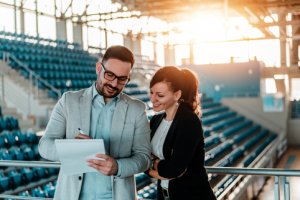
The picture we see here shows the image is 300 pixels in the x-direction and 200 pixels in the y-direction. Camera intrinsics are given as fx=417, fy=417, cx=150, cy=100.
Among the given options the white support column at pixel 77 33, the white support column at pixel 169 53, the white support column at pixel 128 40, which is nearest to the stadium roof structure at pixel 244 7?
the white support column at pixel 77 33

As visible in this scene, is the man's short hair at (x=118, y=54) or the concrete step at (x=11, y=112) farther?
the concrete step at (x=11, y=112)

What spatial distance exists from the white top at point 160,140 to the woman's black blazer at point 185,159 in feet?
0.26

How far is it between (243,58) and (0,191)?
45.1 ft

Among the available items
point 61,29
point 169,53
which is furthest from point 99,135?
point 169,53

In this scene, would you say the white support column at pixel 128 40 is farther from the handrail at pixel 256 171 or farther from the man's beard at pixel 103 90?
the man's beard at pixel 103 90

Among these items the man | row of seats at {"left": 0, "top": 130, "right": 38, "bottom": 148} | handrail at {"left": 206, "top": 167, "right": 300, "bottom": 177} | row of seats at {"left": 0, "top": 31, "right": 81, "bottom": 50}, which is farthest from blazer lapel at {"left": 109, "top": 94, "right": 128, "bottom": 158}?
row of seats at {"left": 0, "top": 31, "right": 81, "bottom": 50}

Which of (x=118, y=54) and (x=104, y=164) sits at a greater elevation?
(x=118, y=54)

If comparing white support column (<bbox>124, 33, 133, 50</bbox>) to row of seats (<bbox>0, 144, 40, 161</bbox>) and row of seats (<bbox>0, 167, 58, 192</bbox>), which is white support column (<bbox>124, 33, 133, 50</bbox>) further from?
row of seats (<bbox>0, 167, 58, 192</bbox>)

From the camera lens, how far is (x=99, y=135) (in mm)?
1749

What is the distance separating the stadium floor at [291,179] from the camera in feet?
29.4

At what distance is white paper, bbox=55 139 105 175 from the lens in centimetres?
156

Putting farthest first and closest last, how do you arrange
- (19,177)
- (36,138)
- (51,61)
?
1. (51,61)
2. (36,138)
3. (19,177)

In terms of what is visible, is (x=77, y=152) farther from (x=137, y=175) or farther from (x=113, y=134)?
(x=137, y=175)

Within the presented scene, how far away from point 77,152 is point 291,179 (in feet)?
31.8
